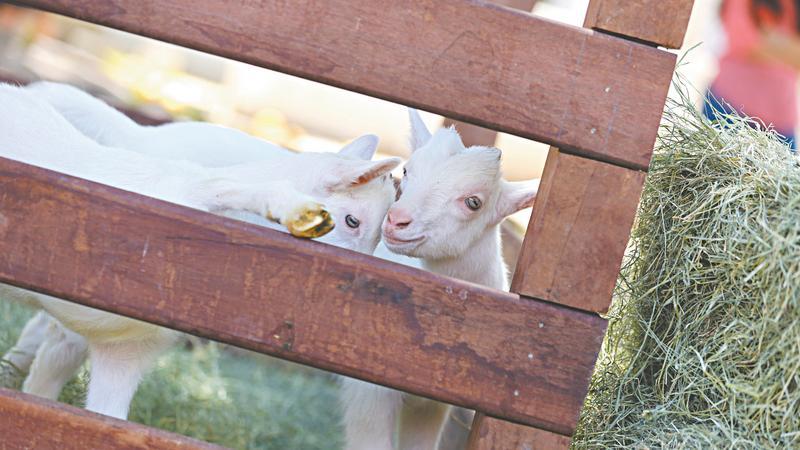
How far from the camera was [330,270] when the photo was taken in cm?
217

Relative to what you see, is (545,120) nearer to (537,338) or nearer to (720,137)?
(537,338)

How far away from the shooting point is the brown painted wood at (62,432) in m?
2.14

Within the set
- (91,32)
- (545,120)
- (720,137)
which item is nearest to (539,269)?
(545,120)

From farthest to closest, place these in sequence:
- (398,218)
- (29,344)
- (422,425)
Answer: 1. (29,344)
2. (422,425)
3. (398,218)

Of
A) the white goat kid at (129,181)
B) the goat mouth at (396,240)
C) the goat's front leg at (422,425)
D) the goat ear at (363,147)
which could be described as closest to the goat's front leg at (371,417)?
the goat's front leg at (422,425)

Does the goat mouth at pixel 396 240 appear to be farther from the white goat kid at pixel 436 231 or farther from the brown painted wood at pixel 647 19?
the brown painted wood at pixel 647 19

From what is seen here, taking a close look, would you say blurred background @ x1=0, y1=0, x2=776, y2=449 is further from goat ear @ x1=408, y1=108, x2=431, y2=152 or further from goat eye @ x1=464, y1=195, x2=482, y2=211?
goat ear @ x1=408, y1=108, x2=431, y2=152

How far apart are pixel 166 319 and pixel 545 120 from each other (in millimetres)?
942

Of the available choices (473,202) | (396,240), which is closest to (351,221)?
(396,240)

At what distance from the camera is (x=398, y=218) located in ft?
9.22

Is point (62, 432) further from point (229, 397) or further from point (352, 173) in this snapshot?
point (229, 397)

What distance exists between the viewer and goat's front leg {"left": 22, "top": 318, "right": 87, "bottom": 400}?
3396 millimetres

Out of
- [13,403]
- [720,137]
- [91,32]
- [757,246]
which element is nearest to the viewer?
[13,403]

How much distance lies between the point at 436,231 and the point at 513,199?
29 centimetres
